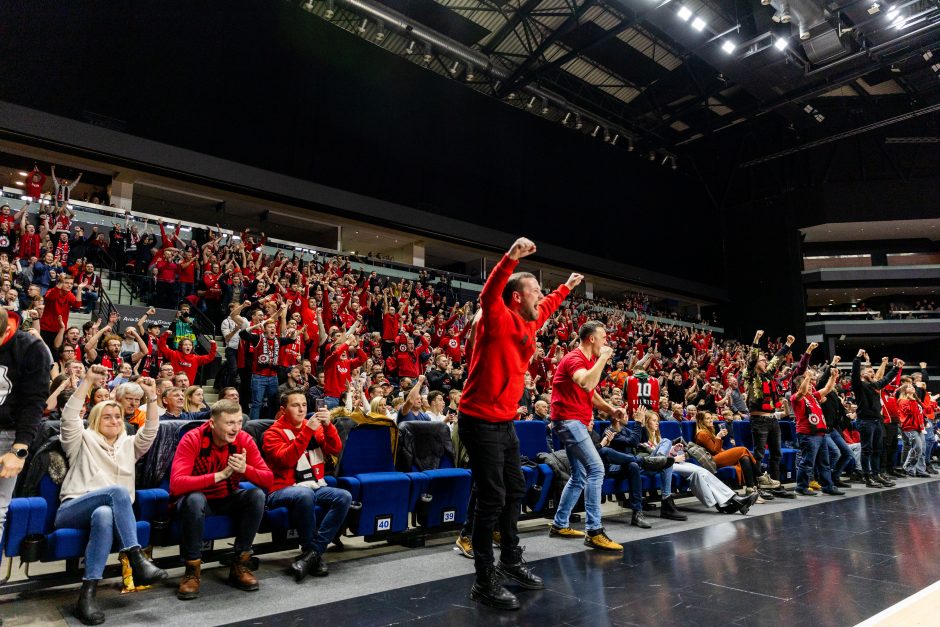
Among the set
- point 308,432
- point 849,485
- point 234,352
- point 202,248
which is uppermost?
point 202,248

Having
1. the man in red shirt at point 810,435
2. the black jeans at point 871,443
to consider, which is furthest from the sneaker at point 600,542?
the black jeans at point 871,443

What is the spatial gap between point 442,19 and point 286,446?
14.9 meters

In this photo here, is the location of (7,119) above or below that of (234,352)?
above

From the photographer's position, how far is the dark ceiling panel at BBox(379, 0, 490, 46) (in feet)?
49.9

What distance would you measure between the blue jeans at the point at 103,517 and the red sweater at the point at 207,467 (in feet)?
0.94

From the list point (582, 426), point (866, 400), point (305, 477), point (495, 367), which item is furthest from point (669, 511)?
point (866, 400)

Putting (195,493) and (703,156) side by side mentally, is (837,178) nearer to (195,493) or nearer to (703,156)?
(703,156)

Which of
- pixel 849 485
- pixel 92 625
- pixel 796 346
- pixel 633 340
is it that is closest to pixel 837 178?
pixel 796 346

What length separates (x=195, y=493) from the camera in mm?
3277

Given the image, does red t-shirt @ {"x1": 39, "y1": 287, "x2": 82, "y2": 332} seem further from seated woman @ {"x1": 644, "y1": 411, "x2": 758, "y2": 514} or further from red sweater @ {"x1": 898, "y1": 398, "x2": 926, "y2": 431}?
red sweater @ {"x1": 898, "y1": 398, "x2": 926, "y2": 431}

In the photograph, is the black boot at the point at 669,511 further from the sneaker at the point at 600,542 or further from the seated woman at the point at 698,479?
the sneaker at the point at 600,542

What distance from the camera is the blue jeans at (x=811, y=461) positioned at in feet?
22.7

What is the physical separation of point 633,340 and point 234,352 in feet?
39.6

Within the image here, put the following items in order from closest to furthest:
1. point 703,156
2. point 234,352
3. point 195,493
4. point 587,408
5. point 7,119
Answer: point 195,493, point 587,408, point 234,352, point 7,119, point 703,156
